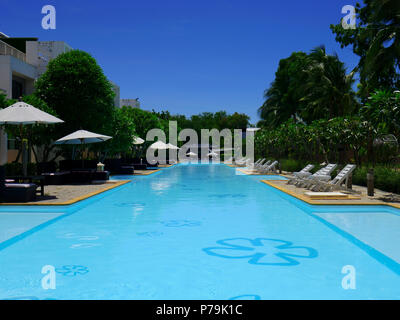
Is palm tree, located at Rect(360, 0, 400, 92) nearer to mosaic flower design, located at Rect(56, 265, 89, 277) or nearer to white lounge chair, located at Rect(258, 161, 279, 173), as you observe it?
white lounge chair, located at Rect(258, 161, 279, 173)

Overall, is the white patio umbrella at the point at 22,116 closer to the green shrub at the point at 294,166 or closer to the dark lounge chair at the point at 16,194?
the dark lounge chair at the point at 16,194

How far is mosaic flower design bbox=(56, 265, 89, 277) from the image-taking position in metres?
5.38

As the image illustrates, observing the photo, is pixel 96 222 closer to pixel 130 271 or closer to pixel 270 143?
pixel 130 271

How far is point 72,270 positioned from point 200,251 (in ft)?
6.99

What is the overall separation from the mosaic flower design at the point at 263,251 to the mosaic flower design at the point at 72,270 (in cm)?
205

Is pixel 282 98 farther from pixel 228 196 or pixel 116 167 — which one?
pixel 228 196

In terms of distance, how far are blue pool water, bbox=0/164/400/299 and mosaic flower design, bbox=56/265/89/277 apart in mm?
15

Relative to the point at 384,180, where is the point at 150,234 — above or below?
below

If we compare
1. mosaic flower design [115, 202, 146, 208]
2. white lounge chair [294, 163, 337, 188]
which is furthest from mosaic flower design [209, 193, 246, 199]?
mosaic flower design [115, 202, 146, 208]

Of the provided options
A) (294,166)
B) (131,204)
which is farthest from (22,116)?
(294,166)

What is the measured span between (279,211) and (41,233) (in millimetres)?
6228

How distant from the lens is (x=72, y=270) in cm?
552
